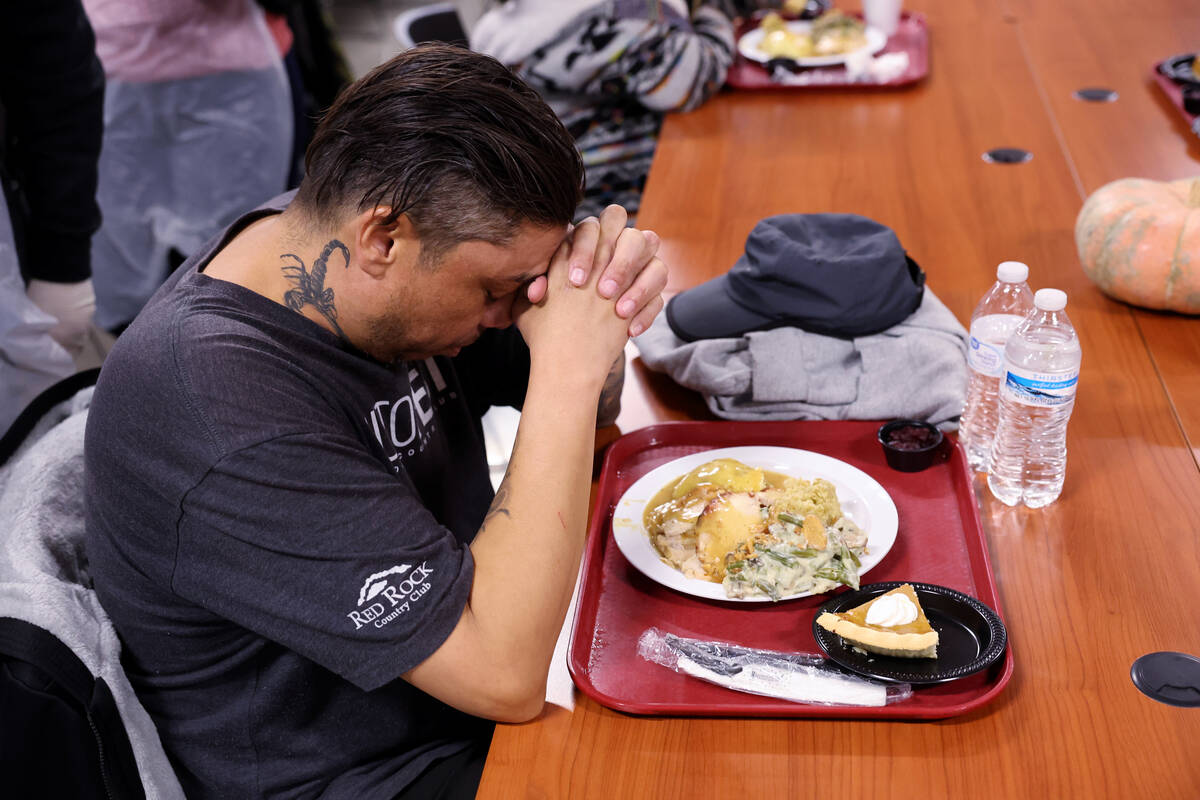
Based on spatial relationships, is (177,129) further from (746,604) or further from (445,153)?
(746,604)

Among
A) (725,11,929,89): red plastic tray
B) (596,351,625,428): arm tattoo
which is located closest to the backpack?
(596,351,625,428): arm tattoo

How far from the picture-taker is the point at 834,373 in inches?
63.9

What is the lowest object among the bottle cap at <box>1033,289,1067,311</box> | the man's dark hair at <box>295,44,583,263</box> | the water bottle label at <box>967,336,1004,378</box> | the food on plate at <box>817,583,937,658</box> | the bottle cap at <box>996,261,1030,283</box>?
the food on plate at <box>817,583,937,658</box>

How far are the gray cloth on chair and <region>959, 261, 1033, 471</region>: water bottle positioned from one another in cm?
113

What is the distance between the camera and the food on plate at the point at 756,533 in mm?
1271

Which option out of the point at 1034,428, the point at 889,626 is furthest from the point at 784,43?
the point at 889,626

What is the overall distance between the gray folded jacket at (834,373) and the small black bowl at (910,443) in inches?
1.7

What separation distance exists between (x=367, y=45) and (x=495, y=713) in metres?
5.90

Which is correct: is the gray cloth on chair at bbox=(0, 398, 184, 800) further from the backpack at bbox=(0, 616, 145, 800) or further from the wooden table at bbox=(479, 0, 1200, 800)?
the wooden table at bbox=(479, 0, 1200, 800)

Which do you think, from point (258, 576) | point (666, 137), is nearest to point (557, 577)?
point (258, 576)

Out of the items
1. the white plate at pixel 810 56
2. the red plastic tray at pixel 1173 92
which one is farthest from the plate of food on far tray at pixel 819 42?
the red plastic tray at pixel 1173 92

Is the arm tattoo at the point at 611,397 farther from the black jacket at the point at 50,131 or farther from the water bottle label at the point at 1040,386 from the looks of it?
the black jacket at the point at 50,131

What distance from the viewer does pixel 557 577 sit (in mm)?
1150

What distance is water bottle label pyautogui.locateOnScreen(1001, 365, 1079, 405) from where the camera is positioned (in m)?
1.31
